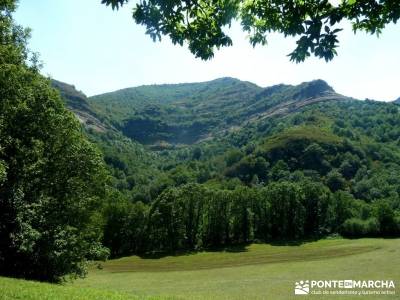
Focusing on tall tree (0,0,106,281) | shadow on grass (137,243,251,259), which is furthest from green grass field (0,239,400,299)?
shadow on grass (137,243,251,259)

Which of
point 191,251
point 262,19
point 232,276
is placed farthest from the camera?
point 191,251

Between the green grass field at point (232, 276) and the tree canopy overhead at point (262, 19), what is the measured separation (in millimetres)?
15587

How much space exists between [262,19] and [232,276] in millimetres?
59275

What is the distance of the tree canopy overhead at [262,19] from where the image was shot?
31.4 ft

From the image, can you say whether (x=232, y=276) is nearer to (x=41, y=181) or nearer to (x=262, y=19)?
(x=41, y=181)

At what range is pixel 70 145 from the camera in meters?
39.8

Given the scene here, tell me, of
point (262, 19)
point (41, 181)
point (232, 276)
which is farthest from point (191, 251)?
point (262, 19)

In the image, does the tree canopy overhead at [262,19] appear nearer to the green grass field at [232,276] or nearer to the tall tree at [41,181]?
the green grass field at [232,276]

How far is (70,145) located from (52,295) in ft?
64.0

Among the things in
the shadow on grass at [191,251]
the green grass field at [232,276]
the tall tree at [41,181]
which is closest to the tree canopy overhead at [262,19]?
the green grass field at [232,276]

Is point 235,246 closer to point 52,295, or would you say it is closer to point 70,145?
point 70,145

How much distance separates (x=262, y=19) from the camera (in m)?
11.7

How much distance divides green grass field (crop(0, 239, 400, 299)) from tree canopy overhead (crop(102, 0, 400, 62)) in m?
15.6

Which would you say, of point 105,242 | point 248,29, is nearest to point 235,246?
point 105,242
